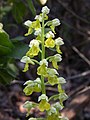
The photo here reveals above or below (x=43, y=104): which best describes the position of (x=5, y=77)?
above

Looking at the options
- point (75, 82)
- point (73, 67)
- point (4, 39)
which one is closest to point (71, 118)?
point (4, 39)

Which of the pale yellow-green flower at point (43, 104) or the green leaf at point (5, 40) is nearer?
the pale yellow-green flower at point (43, 104)

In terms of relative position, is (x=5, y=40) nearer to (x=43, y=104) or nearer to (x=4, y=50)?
(x=4, y=50)

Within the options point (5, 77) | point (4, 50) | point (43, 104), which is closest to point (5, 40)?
point (4, 50)

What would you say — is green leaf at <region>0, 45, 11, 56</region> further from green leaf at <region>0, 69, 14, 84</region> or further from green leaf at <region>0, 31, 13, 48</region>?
green leaf at <region>0, 69, 14, 84</region>

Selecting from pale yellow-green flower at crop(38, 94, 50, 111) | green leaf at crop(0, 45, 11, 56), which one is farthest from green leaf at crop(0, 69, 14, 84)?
pale yellow-green flower at crop(38, 94, 50, 111)

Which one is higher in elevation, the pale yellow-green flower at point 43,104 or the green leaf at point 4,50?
the green leaf at point 4,50

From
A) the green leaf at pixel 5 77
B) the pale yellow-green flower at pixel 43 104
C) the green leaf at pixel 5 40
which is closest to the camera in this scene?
the pale yellow-green flower at pixel 43 104

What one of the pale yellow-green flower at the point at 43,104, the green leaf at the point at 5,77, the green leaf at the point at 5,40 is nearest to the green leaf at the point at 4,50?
the green leaf at the point at 5,40

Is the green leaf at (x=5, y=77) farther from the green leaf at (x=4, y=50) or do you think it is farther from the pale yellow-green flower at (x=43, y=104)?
the pale yellow-green flower at (x=43, y=104)

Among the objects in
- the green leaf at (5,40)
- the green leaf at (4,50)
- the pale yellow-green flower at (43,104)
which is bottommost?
the pale yellow-green flower at (43,104)

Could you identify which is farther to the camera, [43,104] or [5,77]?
[5,77]

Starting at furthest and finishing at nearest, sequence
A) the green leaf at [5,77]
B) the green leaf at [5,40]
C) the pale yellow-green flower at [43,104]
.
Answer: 1. the green leaf at [5,77]
2. the green leaf at [5,40]
3. the pale yellow-green flower at [43,104]
